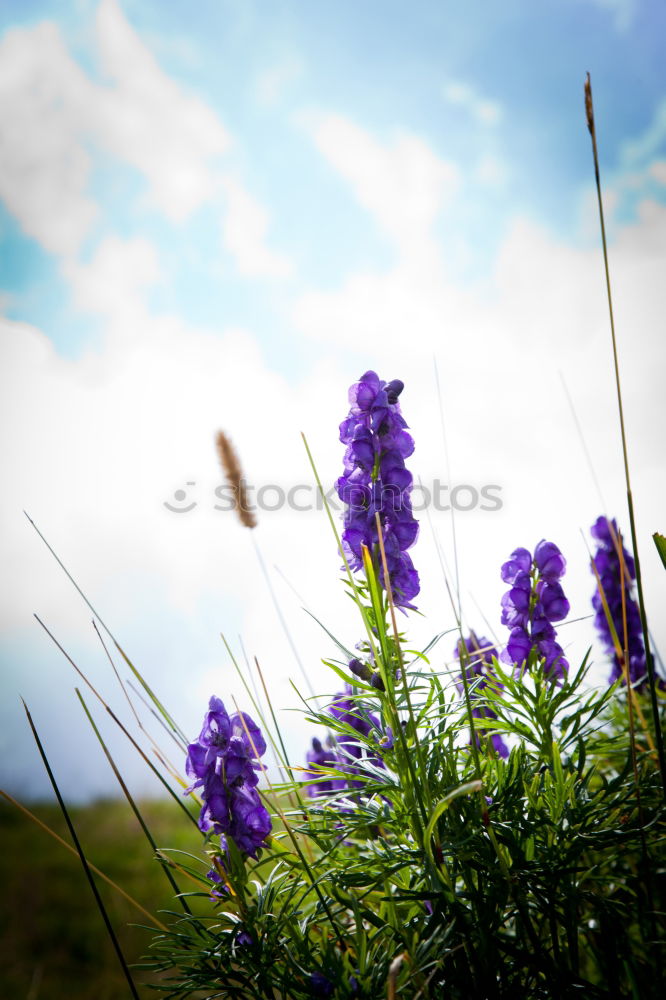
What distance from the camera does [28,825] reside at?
5.86 metres

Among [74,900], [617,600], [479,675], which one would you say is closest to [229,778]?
[479,675]

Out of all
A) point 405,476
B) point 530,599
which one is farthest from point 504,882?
point 405,476

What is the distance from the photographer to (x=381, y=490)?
142cm

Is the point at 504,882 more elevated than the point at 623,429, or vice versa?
the point at 623,429

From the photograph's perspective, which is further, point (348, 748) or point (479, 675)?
point (348, 748)

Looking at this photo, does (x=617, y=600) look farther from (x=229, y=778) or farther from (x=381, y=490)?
(x=229, y=778)

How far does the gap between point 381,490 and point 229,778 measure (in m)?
0.67

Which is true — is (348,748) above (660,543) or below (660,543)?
below

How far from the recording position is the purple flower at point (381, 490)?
1429 mm

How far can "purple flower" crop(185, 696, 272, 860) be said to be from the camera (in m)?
1.33

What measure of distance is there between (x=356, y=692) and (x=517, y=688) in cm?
35

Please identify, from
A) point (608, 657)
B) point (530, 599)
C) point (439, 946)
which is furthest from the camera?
point (608, 657)

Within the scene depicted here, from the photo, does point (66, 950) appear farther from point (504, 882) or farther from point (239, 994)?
point (504, 882)

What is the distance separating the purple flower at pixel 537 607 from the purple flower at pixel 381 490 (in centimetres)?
24
